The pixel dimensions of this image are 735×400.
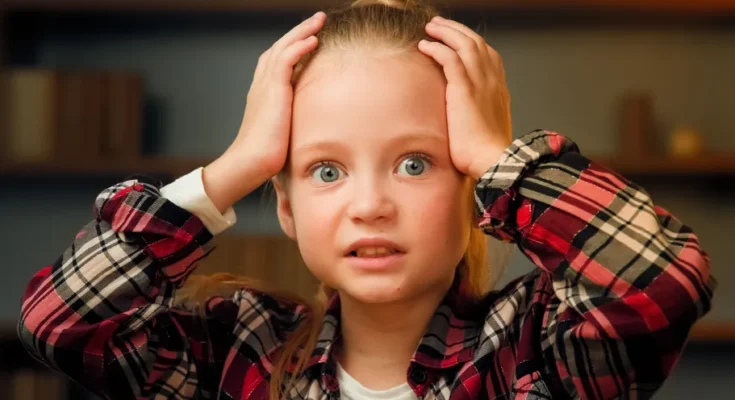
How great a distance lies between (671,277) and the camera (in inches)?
35.5

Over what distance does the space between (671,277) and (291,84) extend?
0.49 metres

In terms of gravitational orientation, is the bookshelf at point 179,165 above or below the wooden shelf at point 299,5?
below

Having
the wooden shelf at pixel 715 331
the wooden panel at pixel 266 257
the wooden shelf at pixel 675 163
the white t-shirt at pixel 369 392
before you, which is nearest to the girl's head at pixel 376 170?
the white t-shirt at pixel 369 392

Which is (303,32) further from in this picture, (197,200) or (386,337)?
(386,337)

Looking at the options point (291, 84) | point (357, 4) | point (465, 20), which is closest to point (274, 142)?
point (291, 84)

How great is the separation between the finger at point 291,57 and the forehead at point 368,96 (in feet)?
0.07

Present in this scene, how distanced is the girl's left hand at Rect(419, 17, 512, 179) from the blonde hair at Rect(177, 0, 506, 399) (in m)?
0.04

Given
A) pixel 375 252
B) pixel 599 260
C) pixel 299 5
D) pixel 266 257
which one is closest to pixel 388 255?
pixel 375 252

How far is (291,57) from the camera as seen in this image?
3.65 feet

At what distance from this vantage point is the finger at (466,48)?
110cm

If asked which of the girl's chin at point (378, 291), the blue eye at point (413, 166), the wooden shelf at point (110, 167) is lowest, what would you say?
the wooden shelf at point (110, 167)

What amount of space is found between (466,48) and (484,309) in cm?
33

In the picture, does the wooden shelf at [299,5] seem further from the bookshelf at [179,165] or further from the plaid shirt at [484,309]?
the plaid shirt at [484,309]

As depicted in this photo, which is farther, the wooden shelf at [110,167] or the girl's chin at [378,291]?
the wooden shelf at [110,167]
